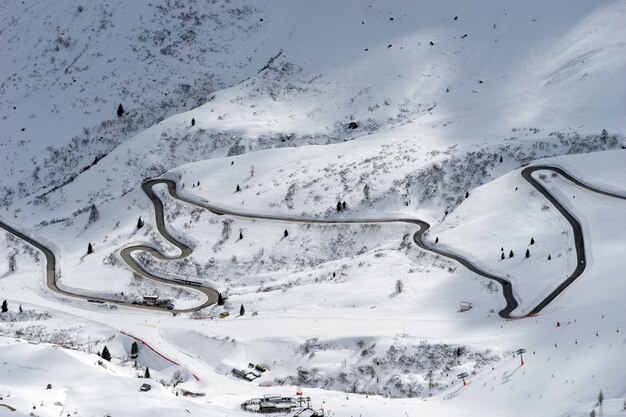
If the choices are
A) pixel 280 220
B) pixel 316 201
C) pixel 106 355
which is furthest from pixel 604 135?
pixel 106 355

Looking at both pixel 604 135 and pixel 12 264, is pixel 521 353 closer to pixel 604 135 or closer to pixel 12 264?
pixel 604 135

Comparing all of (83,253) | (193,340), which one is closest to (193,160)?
(83,253)

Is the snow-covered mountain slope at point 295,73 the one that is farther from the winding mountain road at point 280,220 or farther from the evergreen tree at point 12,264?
the evergreen tree at point 12,264

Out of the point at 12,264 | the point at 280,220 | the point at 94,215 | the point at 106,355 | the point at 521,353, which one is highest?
the point at 94,215

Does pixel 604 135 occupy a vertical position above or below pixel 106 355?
above

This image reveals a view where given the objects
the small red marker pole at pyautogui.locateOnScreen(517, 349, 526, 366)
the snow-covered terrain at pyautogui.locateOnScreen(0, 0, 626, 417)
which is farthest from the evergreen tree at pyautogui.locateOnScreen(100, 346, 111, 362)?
the small red marker pole at pyautogui.locateOnScreen(517, 349, 526, 366)
